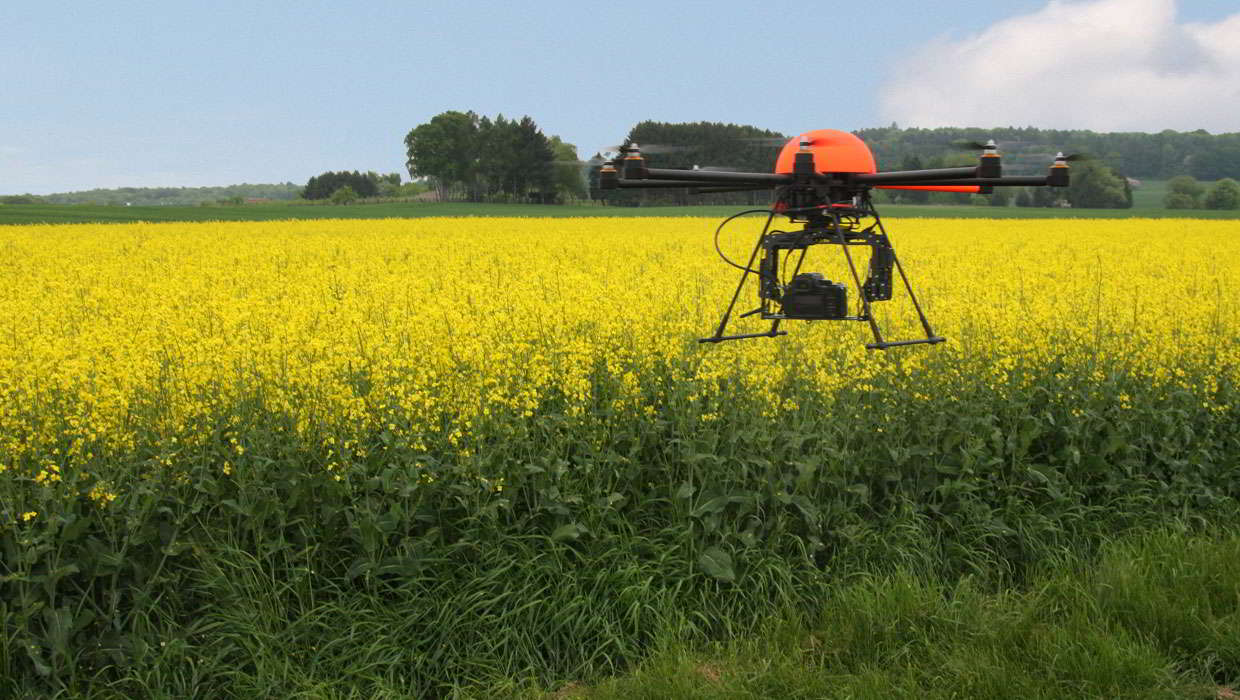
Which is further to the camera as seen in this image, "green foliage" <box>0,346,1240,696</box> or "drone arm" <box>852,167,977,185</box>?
"green foliage" <box>0,346,1240,696</box>

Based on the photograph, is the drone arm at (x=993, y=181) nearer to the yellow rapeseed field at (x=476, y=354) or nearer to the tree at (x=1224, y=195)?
the yellow rapeseed field at (x=476, y=354)

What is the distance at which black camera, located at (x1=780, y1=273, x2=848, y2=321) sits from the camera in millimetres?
4848

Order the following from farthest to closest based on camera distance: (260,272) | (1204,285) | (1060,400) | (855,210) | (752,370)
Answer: (260,272), (1204,285), (1060,400), (752,370), (855,210)

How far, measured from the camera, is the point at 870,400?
21.7ft

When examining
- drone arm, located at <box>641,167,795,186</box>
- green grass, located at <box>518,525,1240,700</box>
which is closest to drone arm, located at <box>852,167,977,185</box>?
drone arm, located at <box>641,167,795,186</box>

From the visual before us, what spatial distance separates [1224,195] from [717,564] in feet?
177

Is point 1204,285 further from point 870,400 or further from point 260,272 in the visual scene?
point 260,272

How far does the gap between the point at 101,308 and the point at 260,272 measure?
4.75 m

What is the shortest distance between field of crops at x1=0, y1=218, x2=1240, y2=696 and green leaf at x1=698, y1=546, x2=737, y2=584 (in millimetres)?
20

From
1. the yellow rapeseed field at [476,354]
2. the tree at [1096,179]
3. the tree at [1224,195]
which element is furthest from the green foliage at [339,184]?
the tree at [1096,179]

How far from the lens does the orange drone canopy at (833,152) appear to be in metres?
4.73

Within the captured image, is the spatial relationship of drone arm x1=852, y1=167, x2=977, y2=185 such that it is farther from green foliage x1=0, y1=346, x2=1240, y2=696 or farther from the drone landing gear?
green foliage x1=0, y1=346, x2=1240, y2=696

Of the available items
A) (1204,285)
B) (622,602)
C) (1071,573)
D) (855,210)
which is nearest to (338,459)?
(622,602)

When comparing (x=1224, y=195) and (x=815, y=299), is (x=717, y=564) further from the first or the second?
(x=1224, y=195)
